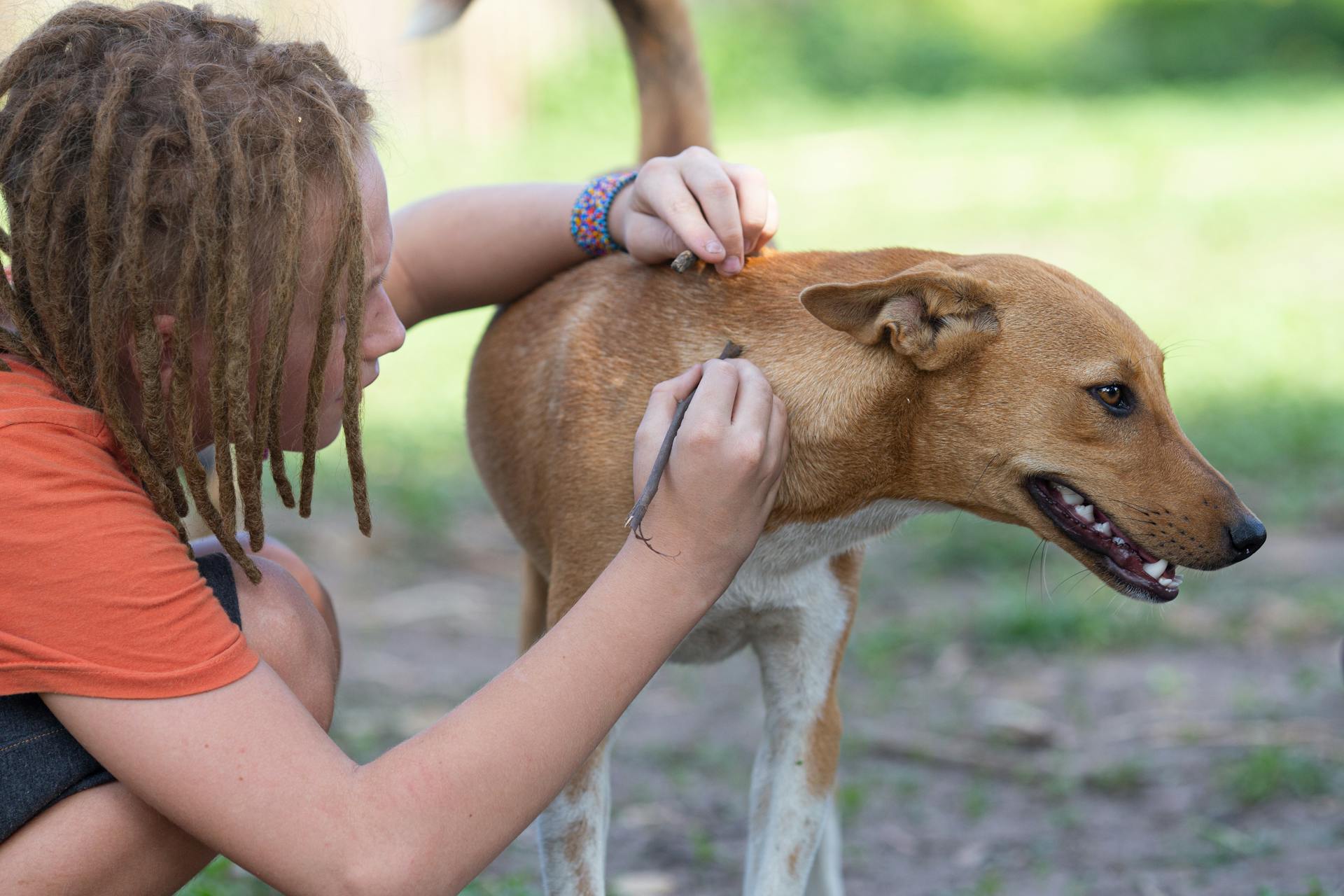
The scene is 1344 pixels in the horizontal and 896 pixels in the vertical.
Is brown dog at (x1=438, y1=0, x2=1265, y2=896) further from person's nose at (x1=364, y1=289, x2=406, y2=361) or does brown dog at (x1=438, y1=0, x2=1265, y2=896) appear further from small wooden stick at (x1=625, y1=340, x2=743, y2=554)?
person's nose at (x1=364, y1=289, x2=406, y2=361)

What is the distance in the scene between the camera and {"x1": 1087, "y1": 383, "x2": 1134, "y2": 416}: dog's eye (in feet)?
6.82

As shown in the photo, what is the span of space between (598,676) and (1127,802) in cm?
206

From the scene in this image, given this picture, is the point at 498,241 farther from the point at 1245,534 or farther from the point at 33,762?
the point at 1245,534

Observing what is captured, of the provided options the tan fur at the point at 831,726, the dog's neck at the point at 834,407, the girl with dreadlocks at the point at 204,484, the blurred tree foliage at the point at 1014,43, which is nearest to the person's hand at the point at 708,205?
the dog's neck at the point at 834,407

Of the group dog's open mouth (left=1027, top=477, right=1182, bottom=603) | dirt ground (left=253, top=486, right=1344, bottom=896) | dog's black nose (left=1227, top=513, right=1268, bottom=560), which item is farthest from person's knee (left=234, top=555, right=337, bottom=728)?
dog's black nose (left=1227, top=513, right=1268, bottom=560)

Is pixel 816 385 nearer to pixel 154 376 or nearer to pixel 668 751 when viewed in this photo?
pixel 154 376

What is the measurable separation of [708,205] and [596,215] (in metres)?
0.40

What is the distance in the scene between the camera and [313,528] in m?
5.17

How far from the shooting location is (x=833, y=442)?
2.18 m

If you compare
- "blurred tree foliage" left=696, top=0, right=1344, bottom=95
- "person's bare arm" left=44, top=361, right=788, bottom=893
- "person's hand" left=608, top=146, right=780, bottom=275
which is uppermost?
"person's hand" left=608, top=146, right=780, bottom=275

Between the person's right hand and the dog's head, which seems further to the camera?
the dog's head

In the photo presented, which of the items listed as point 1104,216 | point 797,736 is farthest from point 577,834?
point 1104,216

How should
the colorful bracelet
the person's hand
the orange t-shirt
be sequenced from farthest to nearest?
1. the colorful bracelet
2. the person's hand
3. the orange t-shirt

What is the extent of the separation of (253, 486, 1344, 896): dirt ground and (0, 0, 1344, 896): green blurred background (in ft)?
0.05
